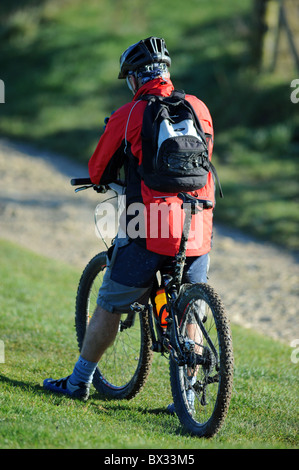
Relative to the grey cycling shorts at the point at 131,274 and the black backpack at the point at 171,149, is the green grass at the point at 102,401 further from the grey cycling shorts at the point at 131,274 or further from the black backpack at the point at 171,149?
the black backpack at the point at 171,149

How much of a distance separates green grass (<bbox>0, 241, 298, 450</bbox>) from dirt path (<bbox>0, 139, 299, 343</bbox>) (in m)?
1.11

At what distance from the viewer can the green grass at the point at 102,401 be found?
131 inches

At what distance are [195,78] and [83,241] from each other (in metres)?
7.32

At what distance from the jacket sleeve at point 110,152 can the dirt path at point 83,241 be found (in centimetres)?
380

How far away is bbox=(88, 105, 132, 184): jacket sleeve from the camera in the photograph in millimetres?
3758

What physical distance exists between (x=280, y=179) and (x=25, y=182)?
4994 millimetres

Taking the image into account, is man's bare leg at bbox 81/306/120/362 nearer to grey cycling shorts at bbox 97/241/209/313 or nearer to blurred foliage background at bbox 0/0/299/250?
grey cycling shorts at bbox 97/241/209/313

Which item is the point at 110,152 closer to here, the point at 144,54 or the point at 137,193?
the point at 137,193

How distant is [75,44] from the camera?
18734mm

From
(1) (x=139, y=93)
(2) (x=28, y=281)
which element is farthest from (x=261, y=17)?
(1) (x=139, y=93)

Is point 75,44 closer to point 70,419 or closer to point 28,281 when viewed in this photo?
point 28,281

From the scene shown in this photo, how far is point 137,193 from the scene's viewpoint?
3.77 m

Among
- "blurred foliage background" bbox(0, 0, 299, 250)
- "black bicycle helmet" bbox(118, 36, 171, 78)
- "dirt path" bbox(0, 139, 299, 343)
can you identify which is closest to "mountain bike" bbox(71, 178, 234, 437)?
"black bicycle helmet" bbox(118, 36, 171, 78)
